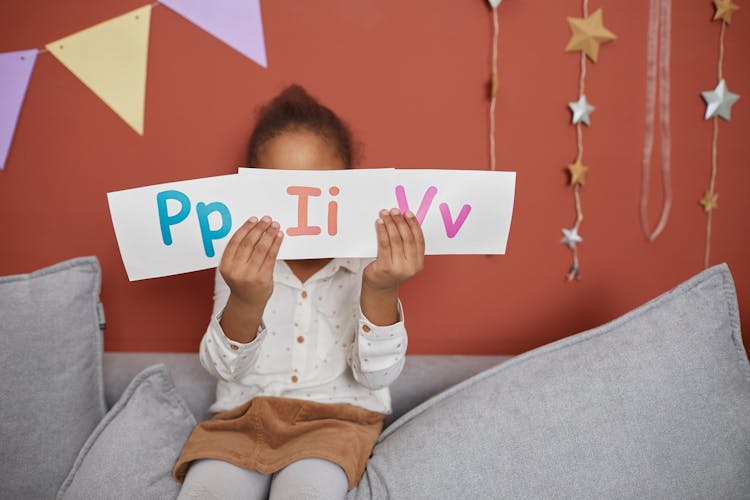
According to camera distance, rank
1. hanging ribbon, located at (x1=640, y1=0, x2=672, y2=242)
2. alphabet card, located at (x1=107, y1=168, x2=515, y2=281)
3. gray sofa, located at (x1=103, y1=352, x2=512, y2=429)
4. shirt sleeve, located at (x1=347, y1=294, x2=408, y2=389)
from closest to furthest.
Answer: alphabet card, located at (x1=107, y1=168, x2=515, y2=281) < shirt sleeve, located at (x1=347, y1=294, x2=408, y2=389) < gray sofa, located at (x1=103, y1=352, x2=512, y2=429) < hanging ribbon, located at (x1=640, y1=0, x2=672, y2=242)

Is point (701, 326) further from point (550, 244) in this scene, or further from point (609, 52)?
point (609, 52)

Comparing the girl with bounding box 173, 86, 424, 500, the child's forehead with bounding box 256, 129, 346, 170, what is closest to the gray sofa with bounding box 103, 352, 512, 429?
the girl with bounding box 173, 86, 424, 500

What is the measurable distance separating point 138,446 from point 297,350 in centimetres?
29

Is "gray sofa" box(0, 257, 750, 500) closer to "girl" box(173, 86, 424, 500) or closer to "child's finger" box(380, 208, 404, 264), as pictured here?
"girl" box(173, 86, 424, 500)

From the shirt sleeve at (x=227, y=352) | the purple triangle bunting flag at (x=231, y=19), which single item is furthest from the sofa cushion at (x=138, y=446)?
the purple triangle bunting flag at (x=231, y=19)

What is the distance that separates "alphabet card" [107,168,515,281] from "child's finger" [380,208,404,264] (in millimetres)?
15

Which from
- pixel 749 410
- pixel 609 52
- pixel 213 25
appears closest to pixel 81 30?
pixel 213 25

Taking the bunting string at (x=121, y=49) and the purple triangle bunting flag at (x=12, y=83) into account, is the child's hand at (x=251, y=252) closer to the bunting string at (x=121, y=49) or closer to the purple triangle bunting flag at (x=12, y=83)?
the bunting string at (x=121, y=49)

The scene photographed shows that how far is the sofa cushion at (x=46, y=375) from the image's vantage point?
789mm

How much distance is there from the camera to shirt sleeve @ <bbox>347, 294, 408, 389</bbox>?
0.77m

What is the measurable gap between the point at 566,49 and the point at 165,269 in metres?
0.94

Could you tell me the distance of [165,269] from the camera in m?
0.69

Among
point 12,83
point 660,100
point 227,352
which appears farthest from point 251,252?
point 660,100

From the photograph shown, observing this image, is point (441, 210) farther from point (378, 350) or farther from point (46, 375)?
point (46, 375)
